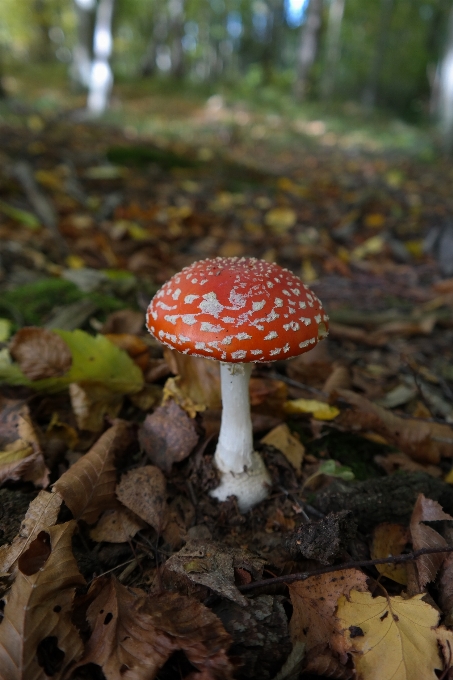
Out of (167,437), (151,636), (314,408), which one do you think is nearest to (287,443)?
(314,408)

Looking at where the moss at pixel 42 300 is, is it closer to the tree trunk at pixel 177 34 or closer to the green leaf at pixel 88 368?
the green leaf at pixel 88 368

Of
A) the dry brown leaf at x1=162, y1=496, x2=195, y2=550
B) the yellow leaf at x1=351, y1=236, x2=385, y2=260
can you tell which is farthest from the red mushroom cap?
the yellow leaf at x1=351, y1=236, x2=385, y2=260

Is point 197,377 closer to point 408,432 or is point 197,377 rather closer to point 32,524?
point 32,524

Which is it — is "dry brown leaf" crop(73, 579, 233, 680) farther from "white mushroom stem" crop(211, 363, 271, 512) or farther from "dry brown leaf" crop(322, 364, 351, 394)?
"dry brown leaf" crop(322, 364, 351, 394)

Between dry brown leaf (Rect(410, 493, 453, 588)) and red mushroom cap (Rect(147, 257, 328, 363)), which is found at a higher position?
red mushroom cap (Rect(147, 257, 328, 363))

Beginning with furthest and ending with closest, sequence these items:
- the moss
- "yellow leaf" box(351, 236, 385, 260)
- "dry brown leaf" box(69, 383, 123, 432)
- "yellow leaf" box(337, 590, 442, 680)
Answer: "yellow leaf" box(351, 236, 385, 260) → the moss → "dry brown leaf" box(69, 383, 123, 432) → "yellow leaf" box(337, 590, 442, 680)

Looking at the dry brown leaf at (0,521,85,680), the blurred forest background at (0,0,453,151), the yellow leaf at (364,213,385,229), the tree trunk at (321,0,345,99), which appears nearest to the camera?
the dry brown leaf at (0,521,85,680)
